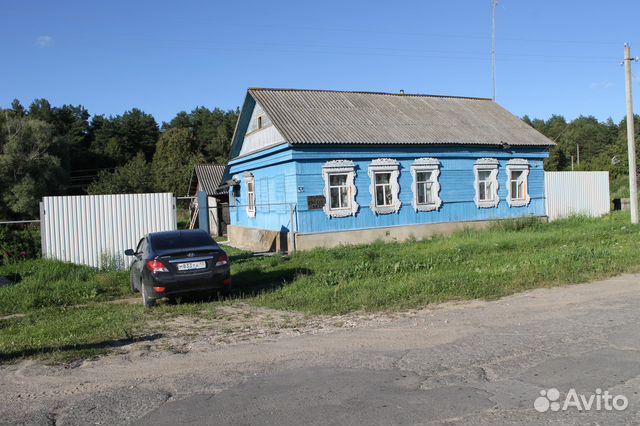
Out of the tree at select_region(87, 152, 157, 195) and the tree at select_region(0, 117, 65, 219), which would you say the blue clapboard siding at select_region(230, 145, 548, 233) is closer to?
the tree at select_region(87, 152, 157, 195)

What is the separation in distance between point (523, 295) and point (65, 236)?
11652 mm

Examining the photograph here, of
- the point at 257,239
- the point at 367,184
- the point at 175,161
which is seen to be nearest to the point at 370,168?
the point at 367,184

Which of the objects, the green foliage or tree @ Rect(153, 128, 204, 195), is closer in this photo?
tree @ Rect(153, 128, 204, 195)

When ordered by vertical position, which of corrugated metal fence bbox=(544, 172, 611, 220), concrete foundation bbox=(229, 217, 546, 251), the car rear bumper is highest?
corrugated metal fence bbox=(544, 172, 611, 220)

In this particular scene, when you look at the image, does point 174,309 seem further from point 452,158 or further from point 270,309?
point 452,158

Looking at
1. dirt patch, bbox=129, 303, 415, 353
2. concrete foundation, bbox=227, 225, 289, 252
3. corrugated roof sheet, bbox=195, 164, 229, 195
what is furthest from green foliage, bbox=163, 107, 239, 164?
dirt patch, bbox=129, 303, 415, 353

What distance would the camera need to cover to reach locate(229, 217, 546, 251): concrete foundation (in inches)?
745

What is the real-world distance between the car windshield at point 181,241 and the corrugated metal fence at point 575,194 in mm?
18324

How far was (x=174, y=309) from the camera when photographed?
32.5 feet

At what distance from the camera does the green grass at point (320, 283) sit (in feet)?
27.2

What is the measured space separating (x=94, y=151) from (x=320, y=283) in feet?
218

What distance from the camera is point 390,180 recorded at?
2067 cm

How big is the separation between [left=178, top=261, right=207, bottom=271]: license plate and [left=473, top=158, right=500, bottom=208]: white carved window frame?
14941 millimetres

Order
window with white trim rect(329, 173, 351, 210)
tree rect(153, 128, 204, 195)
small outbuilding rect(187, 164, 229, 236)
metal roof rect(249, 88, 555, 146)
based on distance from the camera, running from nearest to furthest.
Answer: window with white trim rect(329, 173, 351, 210)
metal roof rect(249, 88, 555, 146)
small outbuilding rect(187, 164, 229, 236)
tree rect(153, 128, 204, 195)
